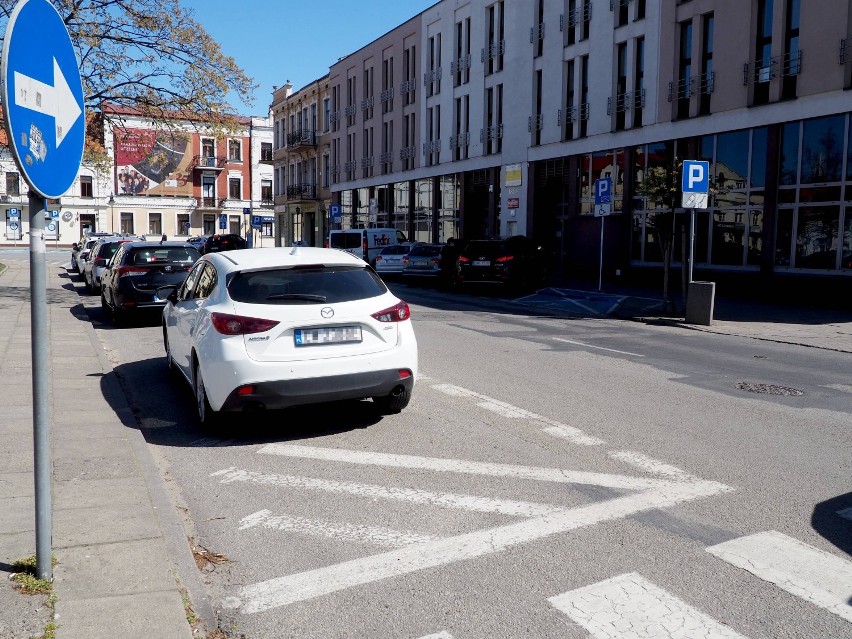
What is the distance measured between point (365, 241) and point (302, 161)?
33080 millimetres

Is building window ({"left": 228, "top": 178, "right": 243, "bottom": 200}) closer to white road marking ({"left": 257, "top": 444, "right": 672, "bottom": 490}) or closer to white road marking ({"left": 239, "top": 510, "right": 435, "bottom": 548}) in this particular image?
white road marking ({"left": 257, "top": 444, "right": 672, "bottom": 490})

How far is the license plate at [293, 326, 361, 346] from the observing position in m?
6.87

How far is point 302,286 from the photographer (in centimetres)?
714

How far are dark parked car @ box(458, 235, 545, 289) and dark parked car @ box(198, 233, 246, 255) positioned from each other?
1863cm

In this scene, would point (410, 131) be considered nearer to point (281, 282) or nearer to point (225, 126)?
point (225, 126)

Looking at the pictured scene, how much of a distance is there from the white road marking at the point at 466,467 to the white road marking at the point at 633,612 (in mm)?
1643

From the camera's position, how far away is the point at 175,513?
4.93 m

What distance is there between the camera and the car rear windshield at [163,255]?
1598 cm

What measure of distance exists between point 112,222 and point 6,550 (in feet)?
255

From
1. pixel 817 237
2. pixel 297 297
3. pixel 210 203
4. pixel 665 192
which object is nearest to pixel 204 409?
pixel 297 297

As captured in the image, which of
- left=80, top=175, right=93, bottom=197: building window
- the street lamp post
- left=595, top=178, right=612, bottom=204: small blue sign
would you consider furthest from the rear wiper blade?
left=80, top=175, right=93, bottom=197: building window

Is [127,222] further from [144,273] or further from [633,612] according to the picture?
[633,612]

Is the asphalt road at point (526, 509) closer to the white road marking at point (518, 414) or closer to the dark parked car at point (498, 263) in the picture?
the white road marking at point (518, 414)

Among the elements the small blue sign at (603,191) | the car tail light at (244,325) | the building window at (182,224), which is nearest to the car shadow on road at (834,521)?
the car tail light at (244,325)
